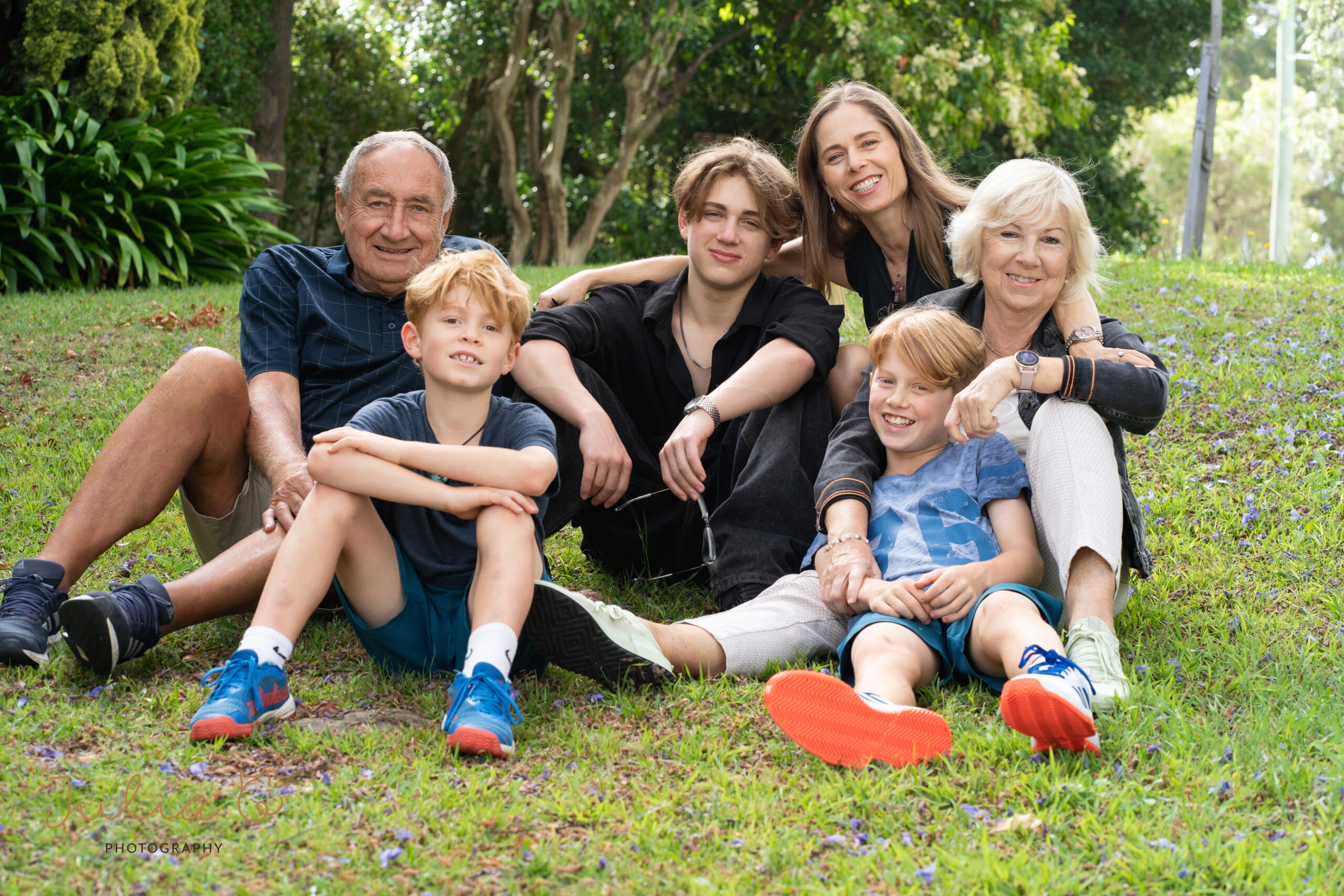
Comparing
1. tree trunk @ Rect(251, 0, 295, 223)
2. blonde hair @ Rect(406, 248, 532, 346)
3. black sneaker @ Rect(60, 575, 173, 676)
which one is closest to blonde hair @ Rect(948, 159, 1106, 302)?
blonde hair @ Rect(406, 248, 532, 346)

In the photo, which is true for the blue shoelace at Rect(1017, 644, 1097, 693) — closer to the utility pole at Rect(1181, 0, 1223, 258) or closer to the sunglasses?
the sunglasses

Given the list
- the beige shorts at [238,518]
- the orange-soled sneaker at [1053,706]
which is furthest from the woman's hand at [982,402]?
the beige shorts at [238,518]

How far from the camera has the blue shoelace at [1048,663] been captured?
2311 mm

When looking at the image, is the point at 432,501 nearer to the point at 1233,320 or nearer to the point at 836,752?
the point at 836,752

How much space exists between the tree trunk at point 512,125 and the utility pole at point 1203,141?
7.10m

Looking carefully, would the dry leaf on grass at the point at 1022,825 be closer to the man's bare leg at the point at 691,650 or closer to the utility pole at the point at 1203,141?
the man's bare leg at the point at 691,650

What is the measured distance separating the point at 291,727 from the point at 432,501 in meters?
0.58

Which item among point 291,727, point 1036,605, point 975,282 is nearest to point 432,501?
point 291,727

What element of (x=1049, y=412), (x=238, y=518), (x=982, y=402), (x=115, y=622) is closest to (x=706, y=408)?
(x=982, y=402)

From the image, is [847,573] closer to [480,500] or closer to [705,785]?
[705,785]

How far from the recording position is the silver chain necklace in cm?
360

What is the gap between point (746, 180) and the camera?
11.4 ft

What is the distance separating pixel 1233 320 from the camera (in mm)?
→ 6285

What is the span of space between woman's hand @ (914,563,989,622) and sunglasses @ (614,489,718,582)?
30.8 inches
